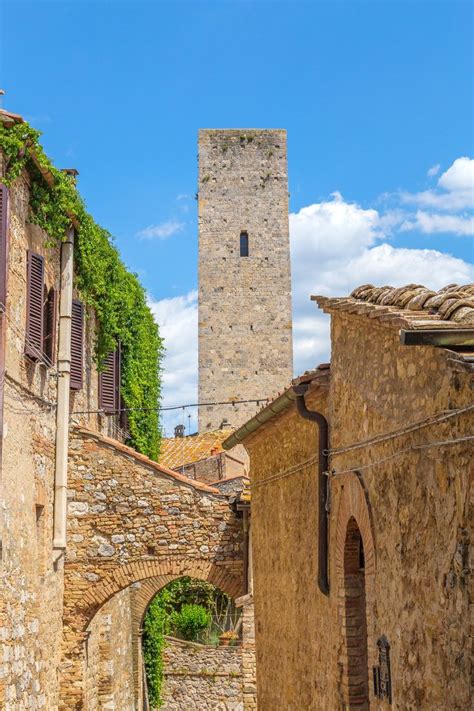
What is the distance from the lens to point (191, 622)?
1186 inches

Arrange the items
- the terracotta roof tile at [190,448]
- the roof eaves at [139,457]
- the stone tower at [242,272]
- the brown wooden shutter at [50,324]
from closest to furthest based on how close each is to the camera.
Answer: the brown wooden shutter at [50,324], the roof eaves at [139,457], the terracotta roof tile at [190,448], the stone tower at [242,272]

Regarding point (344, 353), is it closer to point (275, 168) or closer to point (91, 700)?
point (91, 700)

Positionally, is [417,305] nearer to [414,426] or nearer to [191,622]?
[414,426]

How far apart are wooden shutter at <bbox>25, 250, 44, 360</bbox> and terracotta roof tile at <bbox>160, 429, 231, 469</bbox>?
1728cm

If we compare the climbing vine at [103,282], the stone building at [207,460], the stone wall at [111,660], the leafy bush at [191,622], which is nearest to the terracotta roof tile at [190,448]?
the stone building at [207,460]

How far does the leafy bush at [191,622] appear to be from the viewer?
30.0m

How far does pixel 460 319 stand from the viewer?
5.58 metres

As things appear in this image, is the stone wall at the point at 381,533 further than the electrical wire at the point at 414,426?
Yes

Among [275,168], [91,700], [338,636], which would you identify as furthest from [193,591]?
[338,636]

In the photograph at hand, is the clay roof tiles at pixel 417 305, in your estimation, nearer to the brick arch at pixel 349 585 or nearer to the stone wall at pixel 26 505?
the brick arch at pixel 349 585

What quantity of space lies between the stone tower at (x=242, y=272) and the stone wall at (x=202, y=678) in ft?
43.7

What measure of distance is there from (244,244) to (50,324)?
2616cm

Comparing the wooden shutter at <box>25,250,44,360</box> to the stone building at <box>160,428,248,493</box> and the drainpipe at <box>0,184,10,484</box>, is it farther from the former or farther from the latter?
the stone building at <box>160,428,248,493</box>

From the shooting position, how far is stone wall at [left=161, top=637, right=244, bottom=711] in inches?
1021
